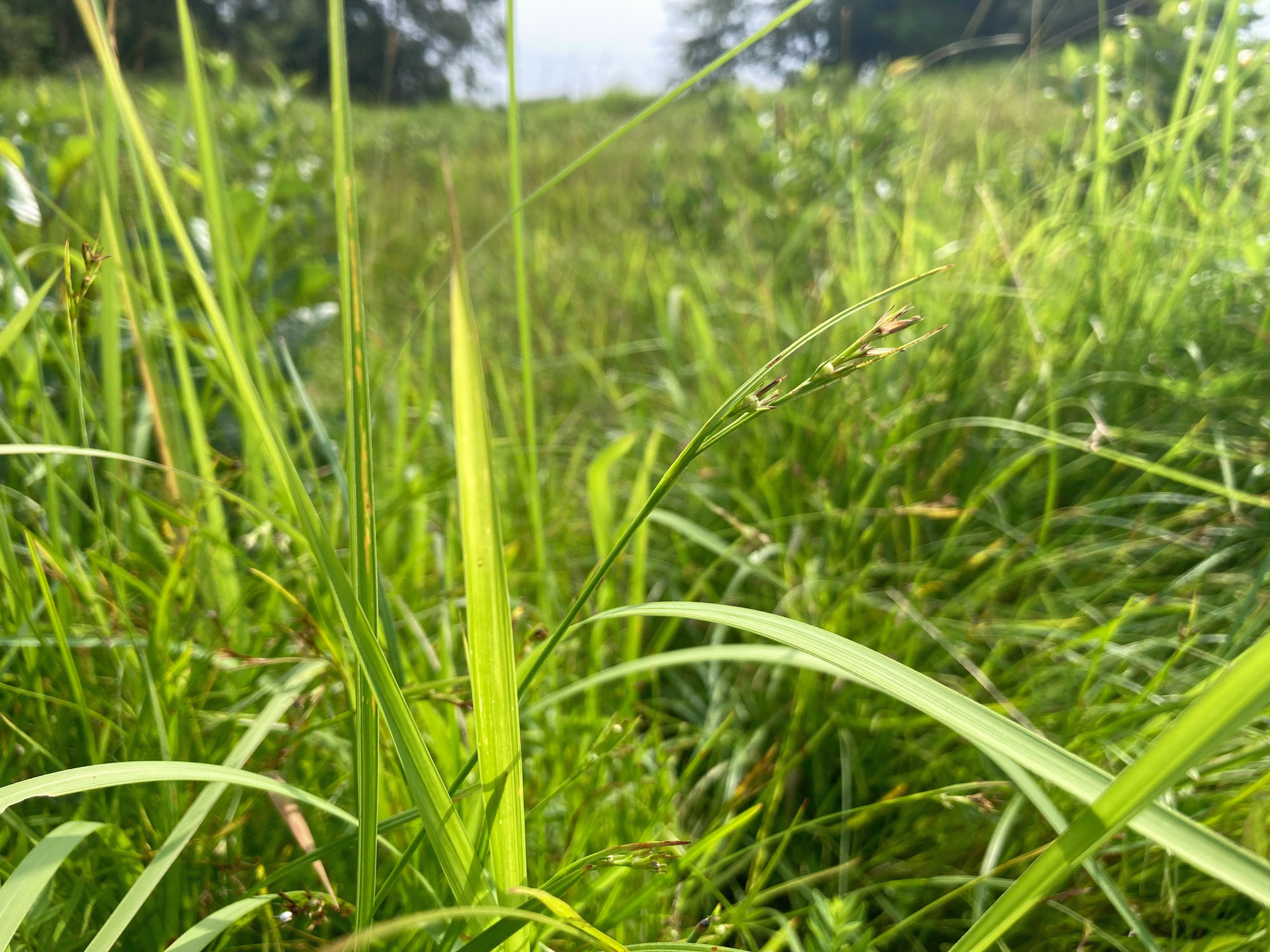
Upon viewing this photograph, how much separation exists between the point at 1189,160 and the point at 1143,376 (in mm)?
936

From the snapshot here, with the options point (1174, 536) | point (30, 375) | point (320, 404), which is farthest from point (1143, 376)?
point (320, 404)

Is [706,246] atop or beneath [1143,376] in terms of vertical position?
atop

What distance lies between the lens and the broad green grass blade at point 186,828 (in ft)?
1.15

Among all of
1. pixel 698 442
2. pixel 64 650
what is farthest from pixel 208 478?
pixel 698 442

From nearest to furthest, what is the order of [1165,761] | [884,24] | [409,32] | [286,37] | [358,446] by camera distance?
[1165,761], [358,446], [286,37], [409,32], [884,24]

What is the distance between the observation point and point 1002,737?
0.30 meters

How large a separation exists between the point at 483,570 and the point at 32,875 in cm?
26

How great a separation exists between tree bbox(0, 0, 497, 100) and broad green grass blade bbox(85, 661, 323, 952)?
118 cm

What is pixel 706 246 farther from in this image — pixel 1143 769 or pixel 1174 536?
pixel 1143 769

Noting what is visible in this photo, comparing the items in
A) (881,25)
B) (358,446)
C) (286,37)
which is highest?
(881,25)

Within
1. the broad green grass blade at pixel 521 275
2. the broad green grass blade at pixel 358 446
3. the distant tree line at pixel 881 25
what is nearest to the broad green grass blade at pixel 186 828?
the broad green grass blade at pixel 358 446

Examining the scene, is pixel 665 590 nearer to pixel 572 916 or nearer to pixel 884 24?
pixel 572 916

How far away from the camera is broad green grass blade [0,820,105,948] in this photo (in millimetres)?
318

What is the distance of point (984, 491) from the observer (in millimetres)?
923
